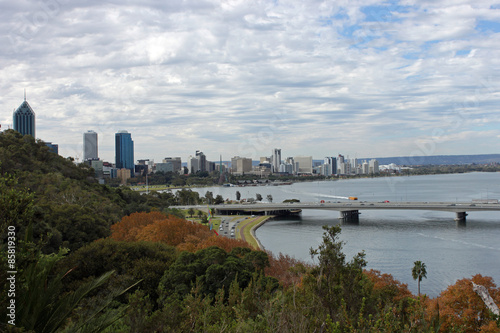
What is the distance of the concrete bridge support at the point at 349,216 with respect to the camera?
43006 mm

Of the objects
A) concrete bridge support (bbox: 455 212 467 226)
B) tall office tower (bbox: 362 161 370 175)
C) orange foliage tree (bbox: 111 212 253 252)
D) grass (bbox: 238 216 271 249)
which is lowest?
grass (bbox: 238 216 271 249)

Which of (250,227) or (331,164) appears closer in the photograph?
(250,227)

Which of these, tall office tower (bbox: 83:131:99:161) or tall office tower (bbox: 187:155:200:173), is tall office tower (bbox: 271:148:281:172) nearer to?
tall office tower (bbox: 187:155:200:173)

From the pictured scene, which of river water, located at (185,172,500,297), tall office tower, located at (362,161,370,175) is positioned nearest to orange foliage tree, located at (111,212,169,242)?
river water, located at (185,172,500,297)

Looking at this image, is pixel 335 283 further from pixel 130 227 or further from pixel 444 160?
pixel 444 160

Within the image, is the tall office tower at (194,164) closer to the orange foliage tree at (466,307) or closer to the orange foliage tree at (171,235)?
the orange foliage tree at (171,235)

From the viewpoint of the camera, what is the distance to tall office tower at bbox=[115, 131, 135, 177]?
405 feet

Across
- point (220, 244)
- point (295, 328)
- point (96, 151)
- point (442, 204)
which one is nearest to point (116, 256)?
point (220, 244)

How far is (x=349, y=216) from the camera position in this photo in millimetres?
45219

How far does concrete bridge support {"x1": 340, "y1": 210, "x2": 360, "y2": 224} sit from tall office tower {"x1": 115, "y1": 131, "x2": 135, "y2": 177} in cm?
8909

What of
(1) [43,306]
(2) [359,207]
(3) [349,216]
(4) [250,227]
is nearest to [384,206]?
(2) [359,207]

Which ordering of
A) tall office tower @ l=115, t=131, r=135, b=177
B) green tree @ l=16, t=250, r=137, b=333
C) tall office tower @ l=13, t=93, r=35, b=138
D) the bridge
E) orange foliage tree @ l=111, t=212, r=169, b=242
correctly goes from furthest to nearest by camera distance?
1. tall office tower @ l=115, t=131, r=135, b=177
2. tall office tower @ l=13, t=93, r=35, b=138
3. the bridge
4. orange foliage tree @ l=111, t=212, r=169, b=242
5. green tree @ l=16, t=250, r=137, b=333

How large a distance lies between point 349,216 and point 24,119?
58444 mm

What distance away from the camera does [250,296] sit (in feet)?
26.5
